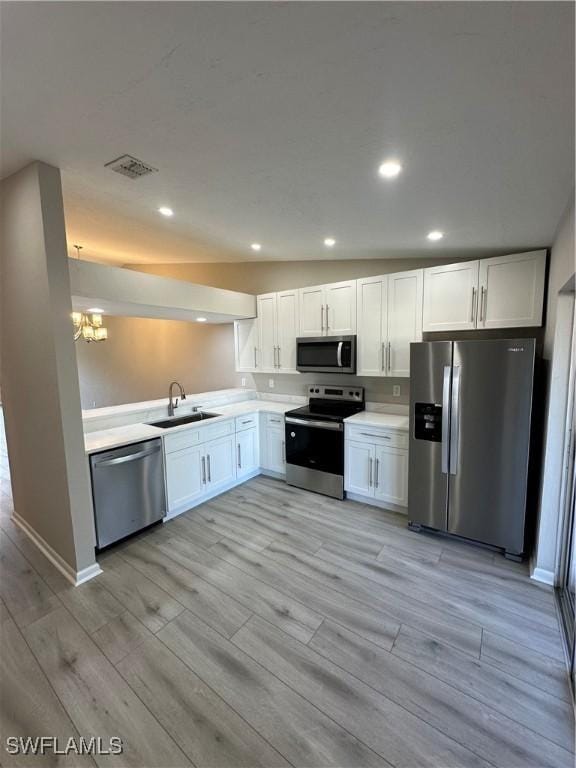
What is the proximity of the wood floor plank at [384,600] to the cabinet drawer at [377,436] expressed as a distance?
49.3 inches

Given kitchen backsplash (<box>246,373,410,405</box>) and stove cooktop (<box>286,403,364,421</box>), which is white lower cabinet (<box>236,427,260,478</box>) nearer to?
stove cooktop (<box>286,403,364,421</box>)

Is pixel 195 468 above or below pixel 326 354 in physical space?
below

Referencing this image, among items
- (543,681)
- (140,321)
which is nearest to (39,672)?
(543,681)

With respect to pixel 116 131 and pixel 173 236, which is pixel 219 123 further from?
pixel 173 236

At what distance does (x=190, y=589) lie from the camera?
2258 mm

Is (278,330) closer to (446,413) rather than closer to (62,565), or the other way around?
(446,413)

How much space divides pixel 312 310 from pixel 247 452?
1937mm

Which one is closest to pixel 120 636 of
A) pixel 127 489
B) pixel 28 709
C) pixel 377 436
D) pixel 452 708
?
pixel 28 709

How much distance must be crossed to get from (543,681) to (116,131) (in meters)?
3.49

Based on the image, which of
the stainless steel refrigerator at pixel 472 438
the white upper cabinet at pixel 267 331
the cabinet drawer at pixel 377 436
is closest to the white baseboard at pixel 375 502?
the stainless steel refrigerator at pixel 472 438

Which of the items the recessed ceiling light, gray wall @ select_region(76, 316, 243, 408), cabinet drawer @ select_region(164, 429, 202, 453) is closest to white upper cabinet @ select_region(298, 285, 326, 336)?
gray wall @ select_region(76, 316, 243, 408)

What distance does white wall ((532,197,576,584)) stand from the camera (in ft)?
6.96

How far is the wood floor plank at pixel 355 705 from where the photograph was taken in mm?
1343

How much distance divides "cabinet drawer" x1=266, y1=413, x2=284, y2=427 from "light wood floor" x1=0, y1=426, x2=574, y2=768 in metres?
1.47
